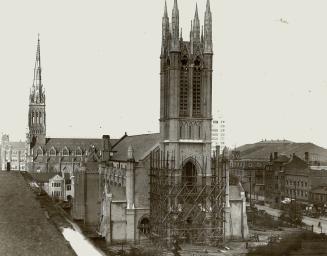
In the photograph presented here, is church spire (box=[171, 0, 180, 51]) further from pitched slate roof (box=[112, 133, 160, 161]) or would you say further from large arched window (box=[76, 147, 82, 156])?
large arched window (box=[76, 147, 82, 156])

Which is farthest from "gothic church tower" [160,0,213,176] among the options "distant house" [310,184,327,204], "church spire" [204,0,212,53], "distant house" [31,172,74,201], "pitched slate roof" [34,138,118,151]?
"pitched slate roof" [34,138,118,151]

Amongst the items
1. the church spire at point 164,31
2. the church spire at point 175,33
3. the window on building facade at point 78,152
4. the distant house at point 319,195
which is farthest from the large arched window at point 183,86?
the window on building facade at point 78,152

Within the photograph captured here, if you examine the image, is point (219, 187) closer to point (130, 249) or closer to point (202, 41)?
point (130, 249)

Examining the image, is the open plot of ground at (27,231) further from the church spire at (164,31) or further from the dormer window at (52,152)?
the dormer window at (52,152)

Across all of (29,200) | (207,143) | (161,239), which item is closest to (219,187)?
(207,143)

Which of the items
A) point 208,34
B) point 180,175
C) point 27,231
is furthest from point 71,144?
point 27,231

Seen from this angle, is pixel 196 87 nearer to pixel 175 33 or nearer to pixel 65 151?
pixel 175 33
